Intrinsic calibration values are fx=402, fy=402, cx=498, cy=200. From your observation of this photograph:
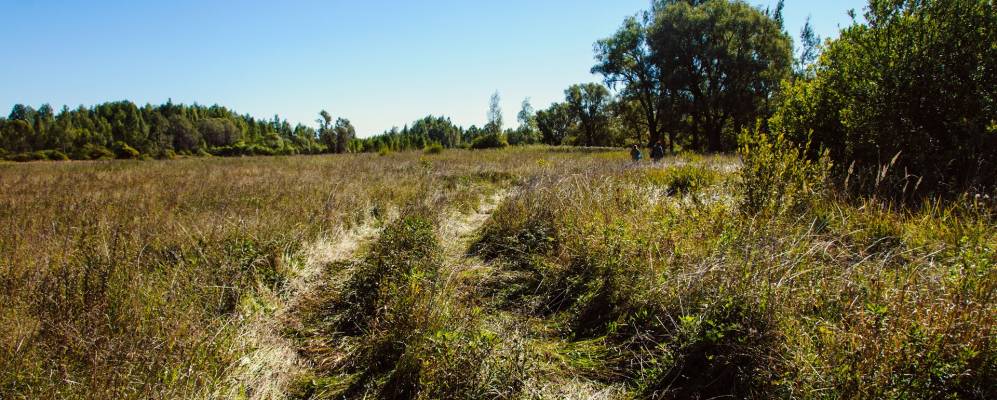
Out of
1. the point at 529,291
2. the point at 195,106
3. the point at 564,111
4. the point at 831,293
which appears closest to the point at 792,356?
the point at 831,293

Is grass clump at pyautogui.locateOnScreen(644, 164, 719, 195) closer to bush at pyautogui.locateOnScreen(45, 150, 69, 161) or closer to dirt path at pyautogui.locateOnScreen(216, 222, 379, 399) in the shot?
dirt path at pyautogui.locateOnScreen(216, 222, 379, 399)

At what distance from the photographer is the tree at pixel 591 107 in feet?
175

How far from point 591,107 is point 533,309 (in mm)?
55440

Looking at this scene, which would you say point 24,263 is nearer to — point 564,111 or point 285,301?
point 285,301

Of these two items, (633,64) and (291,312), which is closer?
(291,312)

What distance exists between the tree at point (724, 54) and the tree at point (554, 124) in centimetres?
3819

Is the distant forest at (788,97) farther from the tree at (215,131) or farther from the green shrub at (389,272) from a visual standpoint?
the tree at (215,131)

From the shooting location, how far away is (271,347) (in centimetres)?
300

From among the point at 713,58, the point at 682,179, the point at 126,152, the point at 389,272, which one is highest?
the point at 713,58

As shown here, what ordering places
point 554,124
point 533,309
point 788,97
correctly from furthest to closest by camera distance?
point 554,124 < point 788,97 < point 533,309

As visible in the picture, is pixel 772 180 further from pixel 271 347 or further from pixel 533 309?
Result: pixel 271 347

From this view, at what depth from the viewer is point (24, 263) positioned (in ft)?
11.6

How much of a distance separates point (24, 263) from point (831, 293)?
21.2 ft

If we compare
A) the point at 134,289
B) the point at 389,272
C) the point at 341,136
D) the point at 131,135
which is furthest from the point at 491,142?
the point at 131,135
